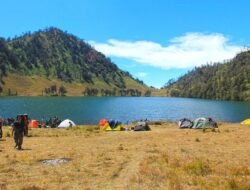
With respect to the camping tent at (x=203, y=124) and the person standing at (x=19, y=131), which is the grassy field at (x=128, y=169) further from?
the camping tent at (x=203, y=124)

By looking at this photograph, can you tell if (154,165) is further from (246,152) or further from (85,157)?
(246,152)

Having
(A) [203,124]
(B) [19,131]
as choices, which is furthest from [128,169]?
(A) [203,124]

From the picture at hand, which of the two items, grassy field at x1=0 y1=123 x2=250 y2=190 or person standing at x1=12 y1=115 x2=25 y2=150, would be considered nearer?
grassy field at x1=0 y1=123 x2=250 y2=190

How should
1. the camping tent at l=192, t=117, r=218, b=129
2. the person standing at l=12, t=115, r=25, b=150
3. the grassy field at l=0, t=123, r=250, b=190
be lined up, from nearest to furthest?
the grassy field at l=0, t=123, r=250, b=190 < the person standing at l=12, t=115, r=25, b=150 < the camping tent at l=192, t=117, r=218, b=129

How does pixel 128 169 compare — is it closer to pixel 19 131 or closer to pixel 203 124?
pixel 19 131

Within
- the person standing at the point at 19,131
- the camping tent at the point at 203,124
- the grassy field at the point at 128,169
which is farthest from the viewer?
the camping tent at the point at 203,124

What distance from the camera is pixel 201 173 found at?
1955 cm

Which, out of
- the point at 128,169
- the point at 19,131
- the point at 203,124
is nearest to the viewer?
the point at 128,169

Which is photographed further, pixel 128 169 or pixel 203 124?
pixel 203 124

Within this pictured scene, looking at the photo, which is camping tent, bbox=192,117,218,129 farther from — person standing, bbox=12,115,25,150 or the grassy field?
person standing, bbox=12,115,25,150

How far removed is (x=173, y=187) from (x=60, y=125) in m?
44.5

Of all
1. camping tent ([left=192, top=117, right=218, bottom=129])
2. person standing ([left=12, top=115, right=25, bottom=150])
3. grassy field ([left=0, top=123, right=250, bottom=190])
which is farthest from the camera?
camping tent ([left=192, top=117, right=218, bottom=129])

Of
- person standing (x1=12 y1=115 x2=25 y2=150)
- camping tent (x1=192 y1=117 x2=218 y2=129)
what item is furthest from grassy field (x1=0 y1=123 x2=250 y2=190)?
camping tent (x1=192 y1=117 x2=218 y2=129)

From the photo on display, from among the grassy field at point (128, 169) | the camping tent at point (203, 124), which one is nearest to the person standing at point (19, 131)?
A: the grassy field at point (128, 169)
